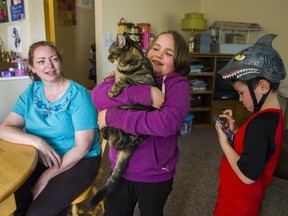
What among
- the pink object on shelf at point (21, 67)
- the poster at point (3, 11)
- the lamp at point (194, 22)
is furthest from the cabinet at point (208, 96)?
the poster at point (3, 11)

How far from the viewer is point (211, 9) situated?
405 centimetres

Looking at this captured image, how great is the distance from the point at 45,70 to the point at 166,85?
2.49ft

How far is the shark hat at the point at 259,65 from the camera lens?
84 cm

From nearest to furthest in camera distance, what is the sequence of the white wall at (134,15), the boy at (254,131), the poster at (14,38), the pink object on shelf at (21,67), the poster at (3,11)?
1. the boy at (254,131)
2. the pink object on shelf at (21,67)
3. the poster at (14,38)
4. the poster at (3,11)
5. the white wall at (134,15)

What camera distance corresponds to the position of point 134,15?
3.44 metres

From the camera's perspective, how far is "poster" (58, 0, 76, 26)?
385 cm

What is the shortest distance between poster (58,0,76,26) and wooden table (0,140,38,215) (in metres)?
3.18

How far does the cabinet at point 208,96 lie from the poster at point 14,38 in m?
2.23

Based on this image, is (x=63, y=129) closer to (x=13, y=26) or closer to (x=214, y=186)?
(x=214, y=186)

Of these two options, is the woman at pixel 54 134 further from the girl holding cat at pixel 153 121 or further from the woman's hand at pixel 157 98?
the woman's hand at pixel 157 98

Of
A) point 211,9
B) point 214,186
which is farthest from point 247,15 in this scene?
point 214,186

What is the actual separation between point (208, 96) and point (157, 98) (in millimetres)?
3032

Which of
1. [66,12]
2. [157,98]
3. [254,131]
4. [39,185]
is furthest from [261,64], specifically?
[66,12]

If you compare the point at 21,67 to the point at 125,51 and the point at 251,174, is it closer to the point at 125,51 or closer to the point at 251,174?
the point at 125,51
